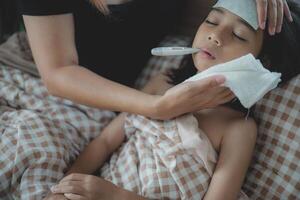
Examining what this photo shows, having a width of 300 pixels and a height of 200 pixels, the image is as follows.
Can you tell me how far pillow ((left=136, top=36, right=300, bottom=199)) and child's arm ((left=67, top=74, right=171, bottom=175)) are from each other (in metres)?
0.35

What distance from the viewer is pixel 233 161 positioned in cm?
112

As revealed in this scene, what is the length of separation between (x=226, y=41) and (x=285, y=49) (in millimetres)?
237

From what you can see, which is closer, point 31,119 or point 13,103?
point 31,119

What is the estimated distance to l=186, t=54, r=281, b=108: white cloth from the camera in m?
1.03

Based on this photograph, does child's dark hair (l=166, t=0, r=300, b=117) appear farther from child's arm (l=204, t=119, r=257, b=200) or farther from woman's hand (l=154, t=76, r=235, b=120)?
woman's hand (l=154, t=76, r=235, b=120)

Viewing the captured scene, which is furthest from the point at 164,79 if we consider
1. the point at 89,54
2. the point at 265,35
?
the point at 265,35

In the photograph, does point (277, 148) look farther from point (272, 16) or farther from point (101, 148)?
point (101, 148)

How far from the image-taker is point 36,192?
1094 mm

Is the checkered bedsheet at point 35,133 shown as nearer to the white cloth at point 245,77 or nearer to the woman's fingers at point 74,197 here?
the woman's fingers at point 74,197

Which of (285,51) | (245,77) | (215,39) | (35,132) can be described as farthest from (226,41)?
(35,132)

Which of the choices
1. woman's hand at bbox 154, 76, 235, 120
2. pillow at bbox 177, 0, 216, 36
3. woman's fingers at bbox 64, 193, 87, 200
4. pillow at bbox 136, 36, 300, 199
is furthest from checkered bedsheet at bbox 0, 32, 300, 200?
pillow at bbox 177, 0, 216, 36

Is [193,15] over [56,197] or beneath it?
over

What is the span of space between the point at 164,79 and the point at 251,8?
1.36ft

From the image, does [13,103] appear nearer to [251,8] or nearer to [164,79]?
[164,79]
